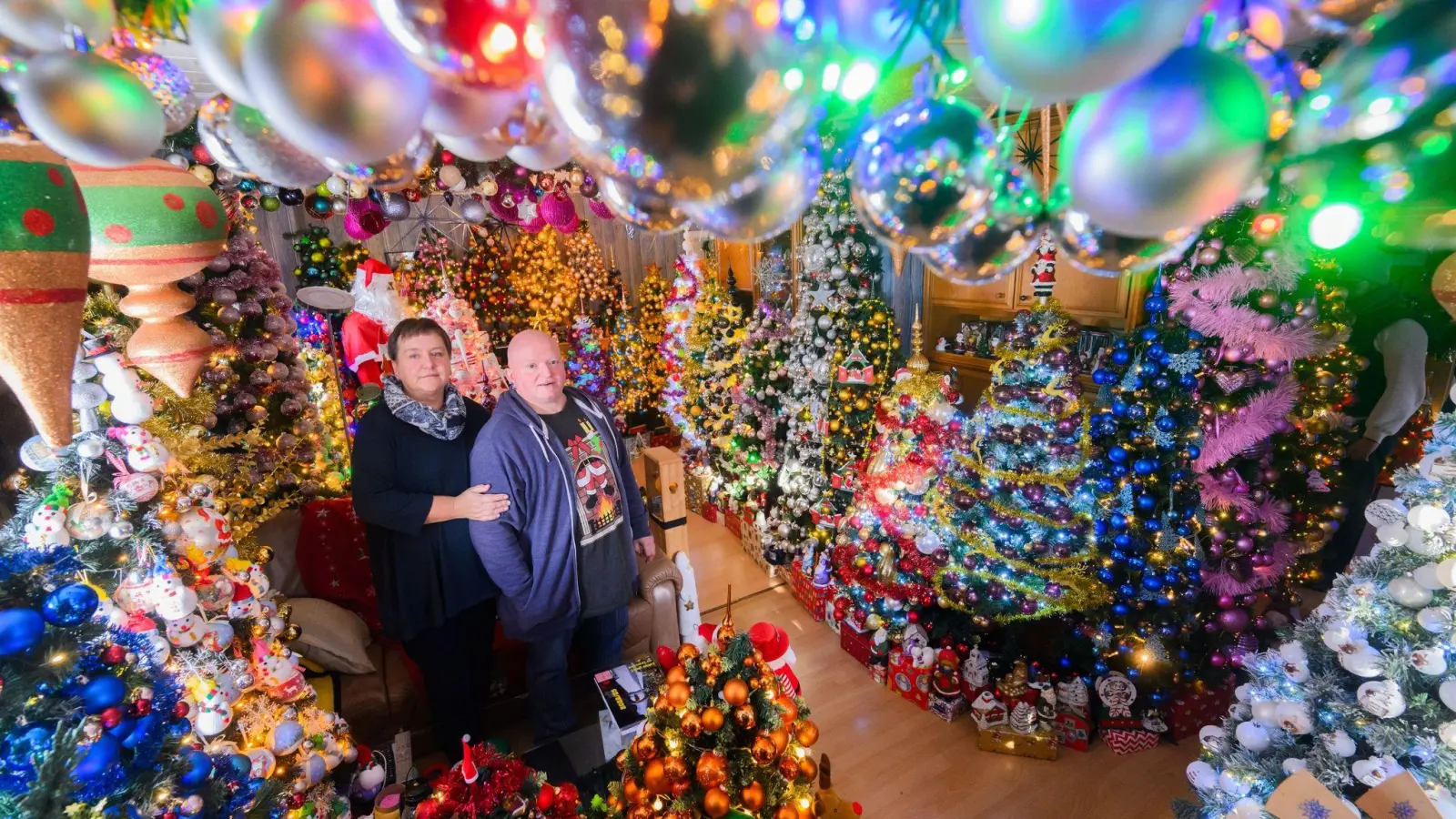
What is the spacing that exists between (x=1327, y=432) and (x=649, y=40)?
3314mm

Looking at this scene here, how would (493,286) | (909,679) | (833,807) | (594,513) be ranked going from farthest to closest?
1. (493,286)
2. (909,679)
3. (594,513)
4. (833,807)

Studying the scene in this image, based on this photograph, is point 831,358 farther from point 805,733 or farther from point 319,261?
point 319,261

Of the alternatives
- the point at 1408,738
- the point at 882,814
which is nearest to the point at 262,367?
the point at 882,814

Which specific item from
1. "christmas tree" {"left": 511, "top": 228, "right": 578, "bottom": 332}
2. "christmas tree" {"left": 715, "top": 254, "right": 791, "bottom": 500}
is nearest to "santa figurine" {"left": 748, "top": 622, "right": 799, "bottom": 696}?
"christmas tree" {"left": 715, "top": 254, "right": 791, "bottom": 500}

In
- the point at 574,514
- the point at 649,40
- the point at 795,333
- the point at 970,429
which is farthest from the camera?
the point at 795,333

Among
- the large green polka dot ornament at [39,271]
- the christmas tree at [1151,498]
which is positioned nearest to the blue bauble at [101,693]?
the large green polka dot ornament at [39,271]

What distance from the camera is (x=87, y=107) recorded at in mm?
406

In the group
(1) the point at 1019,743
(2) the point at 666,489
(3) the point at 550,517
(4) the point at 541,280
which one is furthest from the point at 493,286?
(1) the point at 1019,743

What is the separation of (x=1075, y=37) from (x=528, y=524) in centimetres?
188

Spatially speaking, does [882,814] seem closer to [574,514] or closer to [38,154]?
[574,514]

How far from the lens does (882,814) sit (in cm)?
197

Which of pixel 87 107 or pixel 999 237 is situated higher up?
pixel 87 107

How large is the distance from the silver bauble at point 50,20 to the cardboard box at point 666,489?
2.36 metres

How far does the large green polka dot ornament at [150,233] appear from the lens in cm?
78
